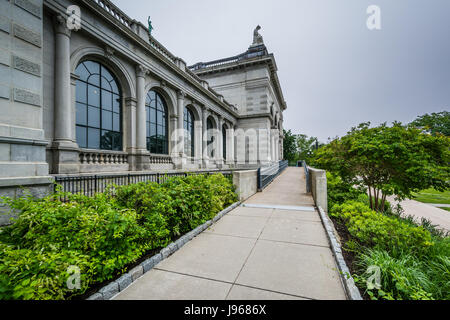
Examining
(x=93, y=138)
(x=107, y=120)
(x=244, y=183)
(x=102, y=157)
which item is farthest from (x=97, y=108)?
(x=244, y=183)

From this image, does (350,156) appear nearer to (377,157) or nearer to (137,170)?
(377,157)

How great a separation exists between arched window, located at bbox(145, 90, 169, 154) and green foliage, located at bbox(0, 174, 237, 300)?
34.7ft

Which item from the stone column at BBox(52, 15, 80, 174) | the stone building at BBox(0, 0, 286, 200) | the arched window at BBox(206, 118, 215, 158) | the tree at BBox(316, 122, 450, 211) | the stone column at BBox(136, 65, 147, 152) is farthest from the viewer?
the arched window at BBox(206, 118, 215, 158)

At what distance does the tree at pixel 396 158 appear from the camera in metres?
6.74

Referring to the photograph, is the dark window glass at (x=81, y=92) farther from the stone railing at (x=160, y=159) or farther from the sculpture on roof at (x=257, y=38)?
the sculpture on roof at (x=257, y=38)

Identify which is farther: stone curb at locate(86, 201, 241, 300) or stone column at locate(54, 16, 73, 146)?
stone column at locate(54, 16, 73, 146)

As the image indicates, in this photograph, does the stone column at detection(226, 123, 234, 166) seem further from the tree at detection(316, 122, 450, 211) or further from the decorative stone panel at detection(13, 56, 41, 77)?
the decorative stone panel at detection(13, 56, 41, 77)

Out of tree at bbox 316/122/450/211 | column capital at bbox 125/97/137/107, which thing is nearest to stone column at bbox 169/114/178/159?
column capital at bbox 125/97/137/107

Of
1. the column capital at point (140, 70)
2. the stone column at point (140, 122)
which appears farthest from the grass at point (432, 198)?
the column capital at point (140, 70)

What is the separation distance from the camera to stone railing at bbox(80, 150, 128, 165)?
945cm

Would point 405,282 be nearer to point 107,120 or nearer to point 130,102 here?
point 107,120

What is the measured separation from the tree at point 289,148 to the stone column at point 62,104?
174 feet
